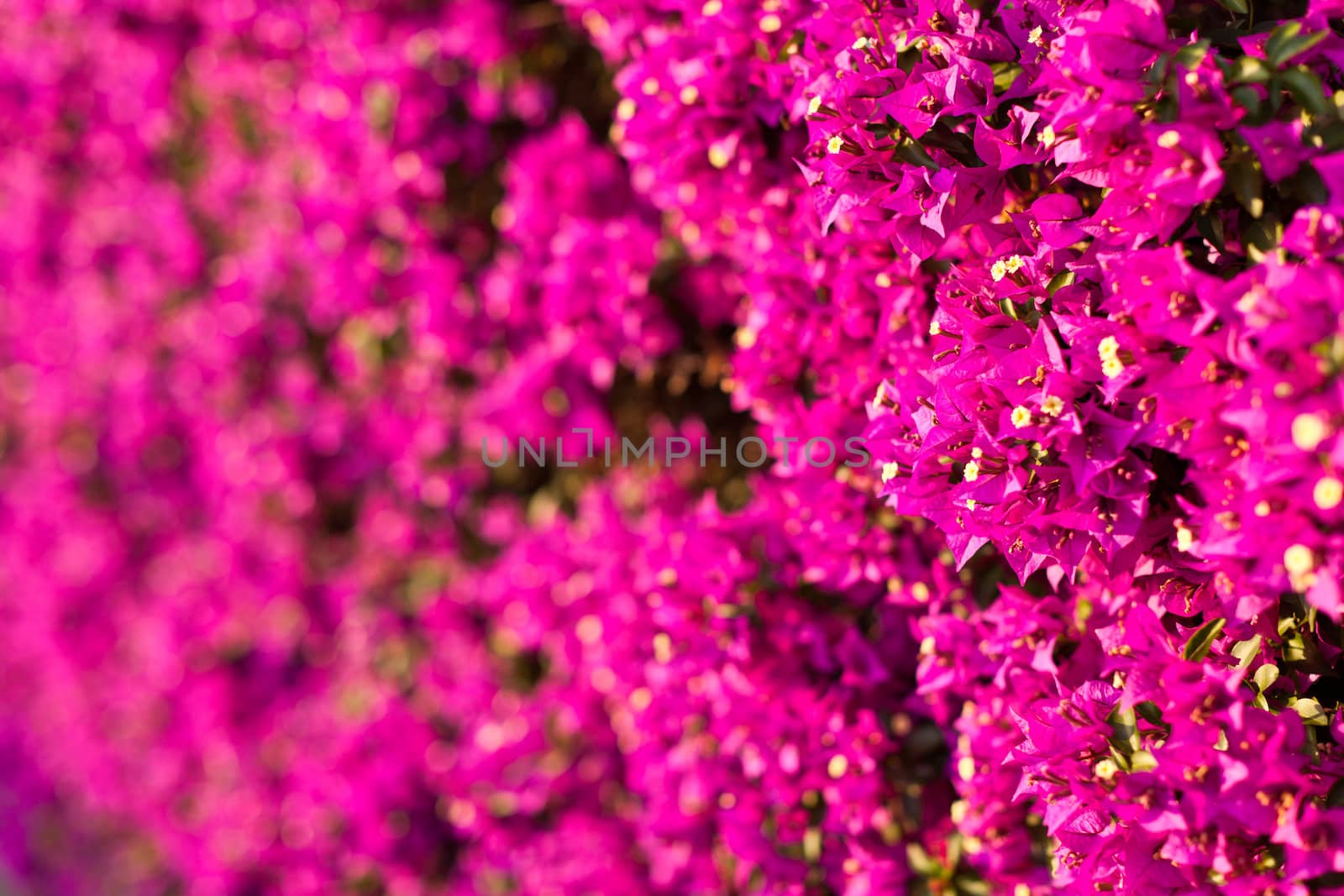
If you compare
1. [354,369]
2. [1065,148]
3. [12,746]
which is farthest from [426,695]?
[12,746]

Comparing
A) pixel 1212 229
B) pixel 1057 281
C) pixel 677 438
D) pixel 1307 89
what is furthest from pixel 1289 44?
pixel 677 438

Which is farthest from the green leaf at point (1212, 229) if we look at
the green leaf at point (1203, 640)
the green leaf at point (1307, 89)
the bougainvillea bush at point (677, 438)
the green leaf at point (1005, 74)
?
the green leaf at point (1203, 640)

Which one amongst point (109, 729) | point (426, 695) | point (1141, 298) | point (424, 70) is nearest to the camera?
point (1141, 298)

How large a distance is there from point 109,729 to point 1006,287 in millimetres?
2967

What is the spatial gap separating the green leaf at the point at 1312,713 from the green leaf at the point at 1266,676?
0.03 metres

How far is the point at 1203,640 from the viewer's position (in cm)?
109

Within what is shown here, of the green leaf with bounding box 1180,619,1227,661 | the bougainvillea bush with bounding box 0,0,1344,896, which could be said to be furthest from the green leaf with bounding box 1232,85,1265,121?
the green leaf with bounding box 1180,619,1227,661

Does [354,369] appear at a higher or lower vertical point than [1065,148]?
lower

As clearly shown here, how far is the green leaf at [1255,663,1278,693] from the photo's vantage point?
106cm

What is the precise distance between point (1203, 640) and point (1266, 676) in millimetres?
66

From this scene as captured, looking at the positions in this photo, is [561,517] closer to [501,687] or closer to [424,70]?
[501,687]

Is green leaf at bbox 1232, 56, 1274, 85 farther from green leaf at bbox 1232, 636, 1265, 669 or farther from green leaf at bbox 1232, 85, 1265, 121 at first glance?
green leaf at bbox 1232, 636, 1265, 669

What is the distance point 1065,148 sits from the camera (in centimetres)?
104

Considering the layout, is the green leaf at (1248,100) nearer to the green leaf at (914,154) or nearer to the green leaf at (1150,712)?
the green leaf at (914,154)
